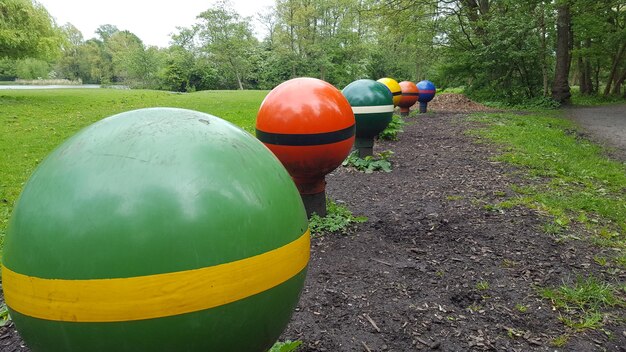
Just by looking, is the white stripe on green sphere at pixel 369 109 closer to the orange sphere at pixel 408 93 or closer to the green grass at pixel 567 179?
the green grass at pixel 567 179

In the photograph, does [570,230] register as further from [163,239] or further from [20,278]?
[20,278]

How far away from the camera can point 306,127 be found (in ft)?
14.1

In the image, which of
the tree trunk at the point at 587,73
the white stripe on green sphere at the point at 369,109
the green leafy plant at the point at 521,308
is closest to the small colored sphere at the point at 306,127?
the green leafy plant at the point at 521,308

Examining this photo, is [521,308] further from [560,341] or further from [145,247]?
[145,247]

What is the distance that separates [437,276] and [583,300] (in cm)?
101

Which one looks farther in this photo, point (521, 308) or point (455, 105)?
point (455, 105)

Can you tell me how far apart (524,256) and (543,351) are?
1368 mm

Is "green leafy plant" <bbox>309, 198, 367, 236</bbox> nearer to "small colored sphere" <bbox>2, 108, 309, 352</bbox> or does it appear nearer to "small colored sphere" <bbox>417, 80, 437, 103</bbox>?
"small colored sphere" <bbox>2, 108, 309, 352</bbox>

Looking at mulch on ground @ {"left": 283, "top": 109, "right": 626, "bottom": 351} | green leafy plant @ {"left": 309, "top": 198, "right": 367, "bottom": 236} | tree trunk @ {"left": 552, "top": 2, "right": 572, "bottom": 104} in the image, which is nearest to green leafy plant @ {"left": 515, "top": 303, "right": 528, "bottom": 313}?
mulch on ground @ {"left": 283, "top": 109, "right": 626, "bottom": 351}

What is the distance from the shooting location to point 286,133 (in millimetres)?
4324

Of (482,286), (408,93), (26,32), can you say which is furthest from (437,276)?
(26,32)

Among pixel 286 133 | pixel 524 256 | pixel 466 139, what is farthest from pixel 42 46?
pixel 524 256

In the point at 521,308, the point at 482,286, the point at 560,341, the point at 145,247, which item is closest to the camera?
the point at 145,247

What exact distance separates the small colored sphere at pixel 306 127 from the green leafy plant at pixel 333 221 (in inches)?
19.1
